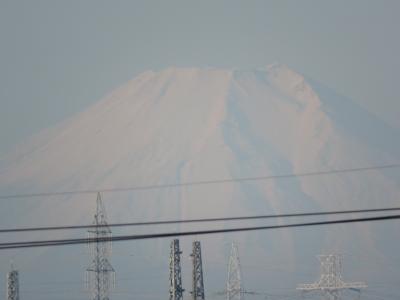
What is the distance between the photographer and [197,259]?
5772cm

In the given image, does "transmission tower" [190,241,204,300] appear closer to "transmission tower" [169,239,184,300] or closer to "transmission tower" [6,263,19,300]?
"transmission tower" [169,239,184,300]

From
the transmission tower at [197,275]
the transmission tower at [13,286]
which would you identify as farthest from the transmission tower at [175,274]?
the transmission tower at [13,286]

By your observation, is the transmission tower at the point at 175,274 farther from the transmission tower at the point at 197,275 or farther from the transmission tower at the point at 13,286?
the transmission tower at the point at 13,286

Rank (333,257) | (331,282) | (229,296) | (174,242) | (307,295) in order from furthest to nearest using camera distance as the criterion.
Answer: (307,295) < (331,282) < (333,257) < (229,296) < (174,242)

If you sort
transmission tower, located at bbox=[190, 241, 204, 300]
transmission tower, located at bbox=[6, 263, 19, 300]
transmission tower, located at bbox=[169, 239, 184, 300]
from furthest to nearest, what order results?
transmission tower, located at bbox=[6, 263, 19, 300], transmission tower, located at bbox=[190, 241, 204, 300], transmission tower, located at bbox=[169, 239, 184, 300]

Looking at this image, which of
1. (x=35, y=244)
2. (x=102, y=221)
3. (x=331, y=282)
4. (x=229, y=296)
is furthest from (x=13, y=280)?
(x=331, y=282)

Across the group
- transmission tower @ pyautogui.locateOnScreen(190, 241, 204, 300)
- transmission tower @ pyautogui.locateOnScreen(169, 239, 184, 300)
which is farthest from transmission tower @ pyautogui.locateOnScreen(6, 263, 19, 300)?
transmission tower @ pyautogui.locateOnScreen(190, 241, 204, 300)

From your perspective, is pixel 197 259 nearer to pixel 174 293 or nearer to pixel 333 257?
pixel 174 293

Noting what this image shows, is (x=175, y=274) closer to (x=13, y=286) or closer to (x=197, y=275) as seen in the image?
(x=197, y=275)

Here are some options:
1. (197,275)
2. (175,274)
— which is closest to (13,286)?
(175,274)

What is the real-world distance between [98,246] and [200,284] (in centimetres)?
1847

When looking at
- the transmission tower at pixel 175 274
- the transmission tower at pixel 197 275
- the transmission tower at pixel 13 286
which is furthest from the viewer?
the transmission tower at pixel 13 286

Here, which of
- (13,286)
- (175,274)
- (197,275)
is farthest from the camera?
(13,286)

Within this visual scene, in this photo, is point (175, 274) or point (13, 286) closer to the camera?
point (175, 274)
